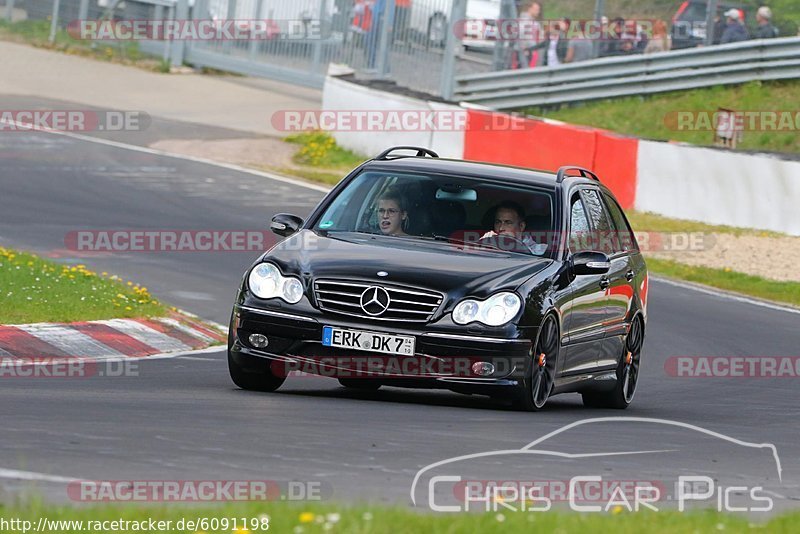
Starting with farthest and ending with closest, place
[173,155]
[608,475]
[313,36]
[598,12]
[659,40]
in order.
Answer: [313,36] < [659,40] < [598,12] < [173,155] < [608,475]

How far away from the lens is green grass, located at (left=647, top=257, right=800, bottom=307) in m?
19.3

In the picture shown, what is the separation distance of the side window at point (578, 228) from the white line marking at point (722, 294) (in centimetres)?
760

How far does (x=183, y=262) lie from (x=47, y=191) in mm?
4432

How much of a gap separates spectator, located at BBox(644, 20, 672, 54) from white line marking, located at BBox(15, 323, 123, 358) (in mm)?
18814

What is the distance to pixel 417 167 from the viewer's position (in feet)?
35.5

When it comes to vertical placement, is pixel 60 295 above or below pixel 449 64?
below

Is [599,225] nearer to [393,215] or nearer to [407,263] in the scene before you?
[393,215]

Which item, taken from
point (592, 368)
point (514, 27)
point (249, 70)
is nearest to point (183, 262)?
point (592, 368)

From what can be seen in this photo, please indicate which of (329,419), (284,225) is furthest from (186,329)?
(329,419)

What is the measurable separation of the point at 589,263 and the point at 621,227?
69.2 inches

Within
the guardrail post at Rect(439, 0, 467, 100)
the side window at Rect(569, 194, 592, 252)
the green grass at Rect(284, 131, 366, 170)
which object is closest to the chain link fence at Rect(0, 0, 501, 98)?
the guardrail post at Rect(439, 0, 467, 100)

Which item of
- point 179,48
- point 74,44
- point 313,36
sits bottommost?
point 74,44

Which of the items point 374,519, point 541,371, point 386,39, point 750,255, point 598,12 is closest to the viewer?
point 374,519

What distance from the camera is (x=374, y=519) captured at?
17.6 ft
